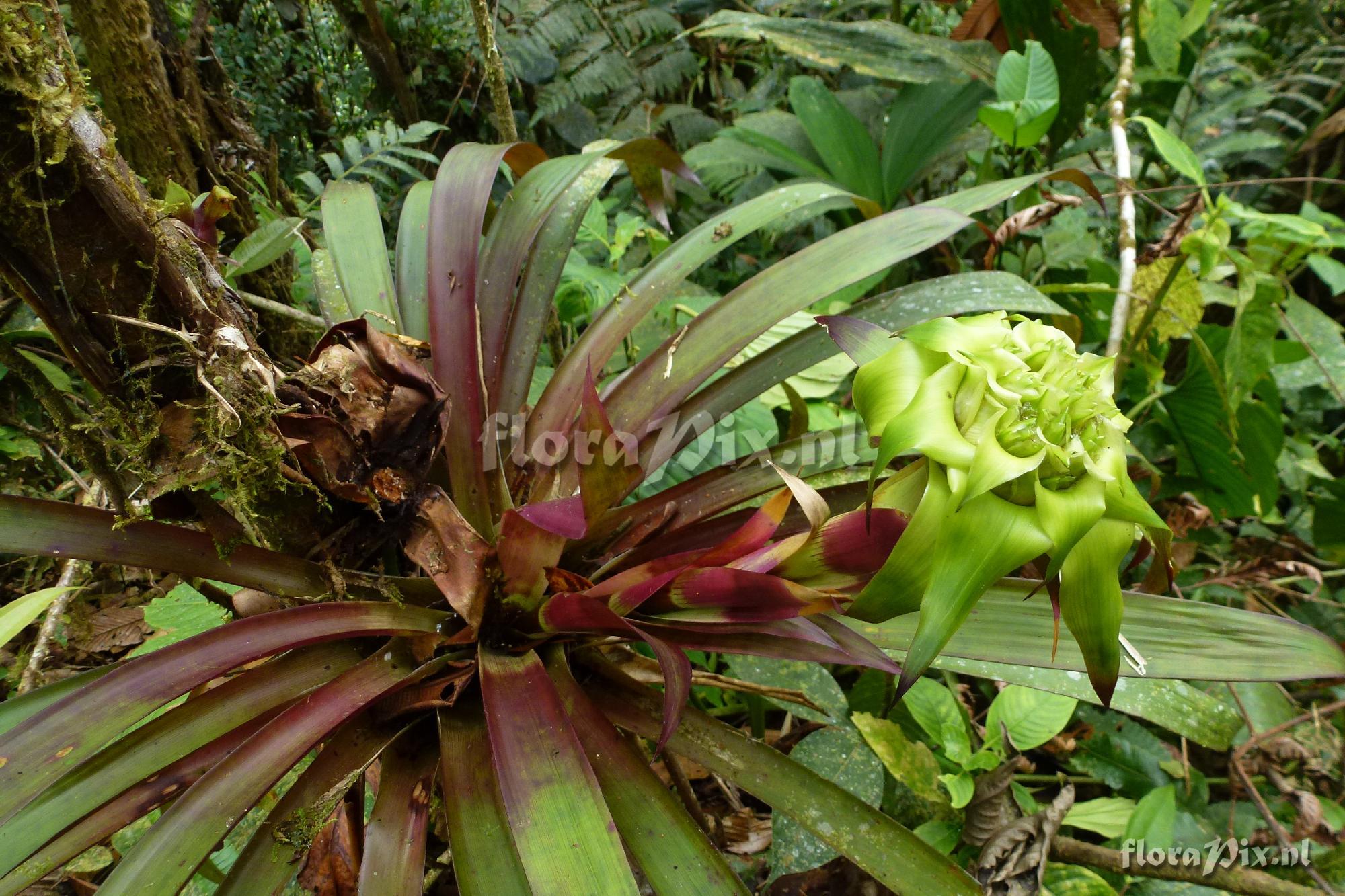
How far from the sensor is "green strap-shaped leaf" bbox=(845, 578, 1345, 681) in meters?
0.66

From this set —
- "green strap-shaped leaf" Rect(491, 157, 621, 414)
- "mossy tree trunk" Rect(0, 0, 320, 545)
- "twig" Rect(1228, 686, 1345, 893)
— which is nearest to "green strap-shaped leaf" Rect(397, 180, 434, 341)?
"green strap-shaped leaf" Rect(491, 157, 621, 414)

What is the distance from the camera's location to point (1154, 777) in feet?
3.51

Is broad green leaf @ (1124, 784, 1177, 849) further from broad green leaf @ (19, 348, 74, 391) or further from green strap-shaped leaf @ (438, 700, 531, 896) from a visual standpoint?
broad green leaf @ (19, 348, 74, 391)

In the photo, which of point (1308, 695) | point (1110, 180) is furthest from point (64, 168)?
point (1110, 180)

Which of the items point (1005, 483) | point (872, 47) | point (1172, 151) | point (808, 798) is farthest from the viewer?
point (872, 47)

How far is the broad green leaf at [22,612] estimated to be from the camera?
582 mm

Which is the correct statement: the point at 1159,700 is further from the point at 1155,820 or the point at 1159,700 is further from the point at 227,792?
the point at 227,792

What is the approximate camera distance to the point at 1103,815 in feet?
3.26

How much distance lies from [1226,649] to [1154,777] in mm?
542

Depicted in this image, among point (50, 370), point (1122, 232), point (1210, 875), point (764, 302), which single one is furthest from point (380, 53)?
point (1210, 875)

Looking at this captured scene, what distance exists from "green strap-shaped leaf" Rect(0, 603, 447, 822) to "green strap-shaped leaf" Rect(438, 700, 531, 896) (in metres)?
0.12

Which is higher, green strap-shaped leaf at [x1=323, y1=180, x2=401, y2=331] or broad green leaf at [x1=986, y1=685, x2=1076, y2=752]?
green strap-shaped leaf at [x1=323, y1=180, x2=401, y2=331]

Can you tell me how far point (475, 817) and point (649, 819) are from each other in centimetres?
15

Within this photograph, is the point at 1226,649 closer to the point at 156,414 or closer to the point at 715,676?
the point at 715,676
